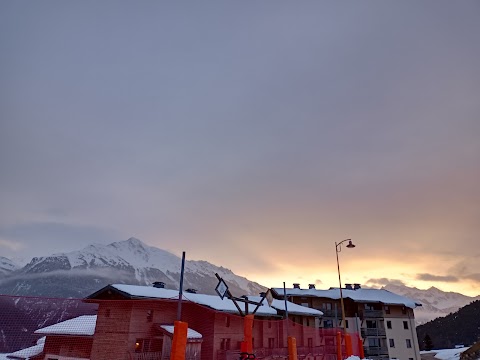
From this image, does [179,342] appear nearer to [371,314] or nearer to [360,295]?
[371,314]

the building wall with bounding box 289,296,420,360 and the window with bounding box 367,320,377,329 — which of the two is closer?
the building wall with bounding box 289,296,420,360

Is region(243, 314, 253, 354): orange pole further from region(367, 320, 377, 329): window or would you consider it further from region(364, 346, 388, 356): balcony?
region(367, 320, 377, 329): window

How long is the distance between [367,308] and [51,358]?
55.3 metres

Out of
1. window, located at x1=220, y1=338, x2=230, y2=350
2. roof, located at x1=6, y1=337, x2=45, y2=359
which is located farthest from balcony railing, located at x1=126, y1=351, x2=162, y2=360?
roof, located at x1=6, y1=337, x2=45, y2=359

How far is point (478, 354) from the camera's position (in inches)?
1233

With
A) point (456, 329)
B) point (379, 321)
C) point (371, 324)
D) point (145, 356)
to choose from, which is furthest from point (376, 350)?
point (456, 329)

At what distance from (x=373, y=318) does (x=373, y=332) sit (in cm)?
237

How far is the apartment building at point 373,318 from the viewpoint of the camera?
66312 mm

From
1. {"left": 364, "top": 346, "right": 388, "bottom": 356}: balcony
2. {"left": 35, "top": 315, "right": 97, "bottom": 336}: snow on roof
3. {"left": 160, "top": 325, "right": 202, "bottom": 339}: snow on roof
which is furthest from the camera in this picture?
{"left": 364, "top": 346, "right": 388, "bottom": 356}: balcony

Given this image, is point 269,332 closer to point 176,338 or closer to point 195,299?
point 195,299

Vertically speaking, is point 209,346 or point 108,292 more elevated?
point 108,292

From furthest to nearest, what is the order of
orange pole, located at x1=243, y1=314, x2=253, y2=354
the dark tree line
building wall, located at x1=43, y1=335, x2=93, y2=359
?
the dark tree line
building wall, located at x1=43, y1=335, x2=93, y2=359
orange pole, located at x1=243, y1=314, x2=253, y2=354

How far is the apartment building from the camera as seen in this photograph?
66.3 m

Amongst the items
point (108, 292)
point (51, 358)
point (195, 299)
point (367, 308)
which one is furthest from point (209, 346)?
point (367, 308)
